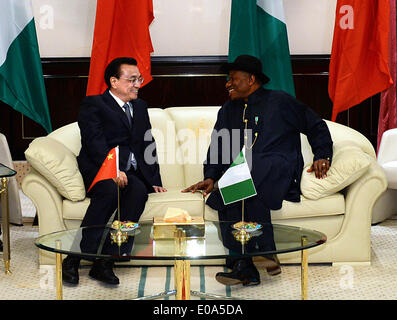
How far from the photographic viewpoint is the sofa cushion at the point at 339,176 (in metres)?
3.68

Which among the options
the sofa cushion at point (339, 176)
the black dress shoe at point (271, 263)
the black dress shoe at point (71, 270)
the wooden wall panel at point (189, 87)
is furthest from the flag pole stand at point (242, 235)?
the wooden wall panel at point (189, 87)

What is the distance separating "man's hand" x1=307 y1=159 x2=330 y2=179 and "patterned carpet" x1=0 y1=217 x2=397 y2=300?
520mm

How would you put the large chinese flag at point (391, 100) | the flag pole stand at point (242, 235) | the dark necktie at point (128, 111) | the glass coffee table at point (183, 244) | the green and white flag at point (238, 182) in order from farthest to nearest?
the large chinese flag at point (391, 100)
the dark necktie at point (128, 111)
the green and white flag at point (238, 182)
the flag pole stand at point (242, 235)
the glass coffee table at point (183, 244)

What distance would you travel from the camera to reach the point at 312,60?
18.7 ft

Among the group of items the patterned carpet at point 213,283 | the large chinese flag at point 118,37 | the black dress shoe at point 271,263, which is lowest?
the patterned carpet at point 213,283

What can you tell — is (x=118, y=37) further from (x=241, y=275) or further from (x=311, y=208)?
(x=241, y=275)

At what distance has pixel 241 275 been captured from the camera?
3369 millimetres

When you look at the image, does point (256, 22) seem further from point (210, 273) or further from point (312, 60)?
point (210, 273)

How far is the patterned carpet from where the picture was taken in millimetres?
3287

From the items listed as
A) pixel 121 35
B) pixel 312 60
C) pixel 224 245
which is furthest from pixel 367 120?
pixel 224 245

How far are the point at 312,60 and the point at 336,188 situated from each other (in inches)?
87.3

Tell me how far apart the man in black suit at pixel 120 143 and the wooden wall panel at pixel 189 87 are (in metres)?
1.63

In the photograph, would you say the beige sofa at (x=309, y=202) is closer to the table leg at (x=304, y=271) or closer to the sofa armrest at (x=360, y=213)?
the sofa armrest at (x=360, y=213)

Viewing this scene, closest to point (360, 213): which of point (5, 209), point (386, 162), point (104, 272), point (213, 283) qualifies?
point (213, 283)
